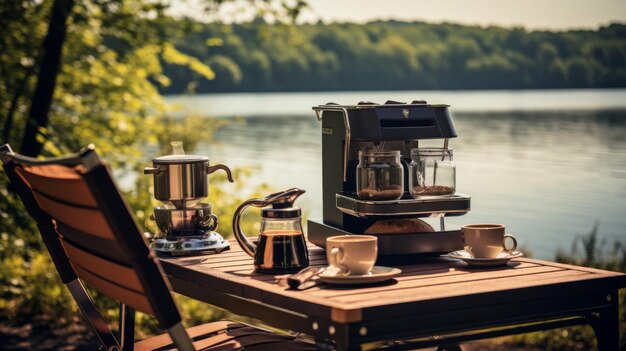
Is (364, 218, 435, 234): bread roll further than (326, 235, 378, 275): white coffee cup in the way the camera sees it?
Yes

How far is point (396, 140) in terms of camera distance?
8.99ft

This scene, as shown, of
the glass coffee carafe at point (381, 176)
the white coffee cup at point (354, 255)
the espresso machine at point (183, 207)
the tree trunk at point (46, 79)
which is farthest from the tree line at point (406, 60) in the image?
the white coffee cup at point (354, 255)

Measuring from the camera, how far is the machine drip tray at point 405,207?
248 cm

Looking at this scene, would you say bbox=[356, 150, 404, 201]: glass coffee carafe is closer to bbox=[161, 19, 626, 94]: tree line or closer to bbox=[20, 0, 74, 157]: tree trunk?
bbox=[20, 0, 74, 157]: tree trunk

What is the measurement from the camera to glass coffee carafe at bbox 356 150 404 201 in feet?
8.18

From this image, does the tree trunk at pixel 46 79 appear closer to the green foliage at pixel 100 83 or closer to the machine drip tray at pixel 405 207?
the green foliage at pixel 100 83

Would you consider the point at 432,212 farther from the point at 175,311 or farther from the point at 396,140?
the point at 175,311

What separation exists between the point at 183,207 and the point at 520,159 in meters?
21.3

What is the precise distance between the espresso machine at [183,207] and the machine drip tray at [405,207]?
45 centimetres

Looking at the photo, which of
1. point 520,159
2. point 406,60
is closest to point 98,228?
point 520,159

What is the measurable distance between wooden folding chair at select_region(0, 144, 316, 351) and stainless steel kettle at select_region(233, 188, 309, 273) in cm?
26

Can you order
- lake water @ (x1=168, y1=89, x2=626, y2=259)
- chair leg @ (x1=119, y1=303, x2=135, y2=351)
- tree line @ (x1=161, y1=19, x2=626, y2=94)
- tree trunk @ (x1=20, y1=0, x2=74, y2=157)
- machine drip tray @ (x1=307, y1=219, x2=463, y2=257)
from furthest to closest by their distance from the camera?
1. tree line @ (x1=161, y1=19, x2=626, y2=94)
2. lake water @ (x1=168, y1=89, x2=626, y2=259)
3. tree trunk @ (x1=20, y1=0, x2=74, y2=157)
4. chair leg @ (x1=119, y1=303, x2=135, y2=351)
5. machine drip tray @ (x1=307, y1=219, x2=463, y2=257)

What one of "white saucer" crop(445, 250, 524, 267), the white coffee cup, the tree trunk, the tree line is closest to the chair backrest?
the white coffee cup

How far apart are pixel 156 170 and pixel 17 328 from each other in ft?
10.1
